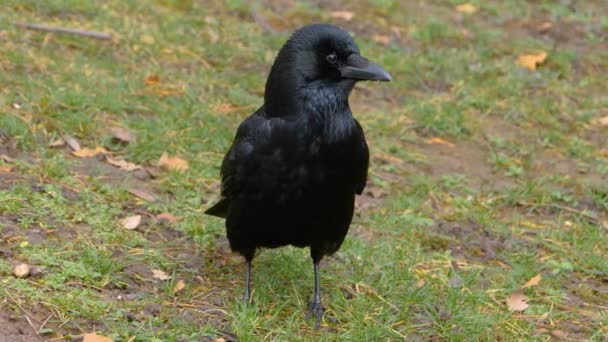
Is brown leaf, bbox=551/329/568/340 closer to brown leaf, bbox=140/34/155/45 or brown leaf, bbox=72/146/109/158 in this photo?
brown leaf, bbox=72/146/109/158

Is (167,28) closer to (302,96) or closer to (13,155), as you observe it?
(13,155)

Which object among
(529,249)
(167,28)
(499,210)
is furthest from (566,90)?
(167,28)

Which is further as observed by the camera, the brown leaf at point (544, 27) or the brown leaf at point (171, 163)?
the brown leaf at point (544, 27)

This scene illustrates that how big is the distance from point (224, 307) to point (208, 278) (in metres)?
0.38

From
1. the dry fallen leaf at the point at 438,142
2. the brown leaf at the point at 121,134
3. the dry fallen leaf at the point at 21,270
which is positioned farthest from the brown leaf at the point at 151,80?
the dry fallen leaf at the point at 21,270

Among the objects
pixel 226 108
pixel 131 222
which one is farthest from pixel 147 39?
pixel 131 222

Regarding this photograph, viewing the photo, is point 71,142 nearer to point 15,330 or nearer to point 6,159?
point 6,159

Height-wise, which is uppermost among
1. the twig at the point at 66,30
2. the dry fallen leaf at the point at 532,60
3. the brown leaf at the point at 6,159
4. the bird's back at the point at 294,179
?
the bird's back at the point at 294,179

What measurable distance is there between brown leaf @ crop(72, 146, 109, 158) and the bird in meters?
1.71

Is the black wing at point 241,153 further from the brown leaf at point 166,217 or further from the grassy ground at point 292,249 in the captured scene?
the brown leaf at point 166,217

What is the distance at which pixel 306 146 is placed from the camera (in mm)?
3713

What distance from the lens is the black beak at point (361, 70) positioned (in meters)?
3.77

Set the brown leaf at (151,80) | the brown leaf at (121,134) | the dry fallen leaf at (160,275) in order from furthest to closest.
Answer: the brown leaf at (151,80) < the brown leaf at (121,134) < the dry fallen leaf at (160,275)

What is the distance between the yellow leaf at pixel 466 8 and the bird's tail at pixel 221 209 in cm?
615
